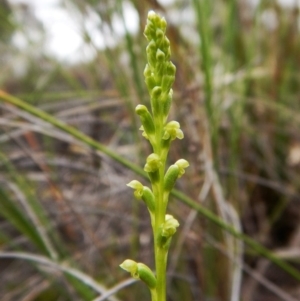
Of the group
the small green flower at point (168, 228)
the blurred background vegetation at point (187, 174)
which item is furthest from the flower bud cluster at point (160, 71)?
the blurred background vegetation at point (187, 174)

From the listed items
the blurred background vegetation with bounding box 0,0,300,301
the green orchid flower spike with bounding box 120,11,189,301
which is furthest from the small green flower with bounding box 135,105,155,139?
the blurred background vegetation with bounding box 0,0,300,301

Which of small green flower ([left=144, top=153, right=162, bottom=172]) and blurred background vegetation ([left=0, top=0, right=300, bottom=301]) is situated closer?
small green flower ([left=144, top=153, right=162, bottom=172])

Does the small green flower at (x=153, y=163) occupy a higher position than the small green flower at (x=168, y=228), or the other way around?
the small green flower at (x=153, y=163)

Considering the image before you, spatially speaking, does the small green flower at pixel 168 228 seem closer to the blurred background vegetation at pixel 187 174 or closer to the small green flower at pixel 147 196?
the small green flower at pixel 147 196

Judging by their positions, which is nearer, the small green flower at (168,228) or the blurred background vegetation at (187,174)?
the small green flower at (168,228)

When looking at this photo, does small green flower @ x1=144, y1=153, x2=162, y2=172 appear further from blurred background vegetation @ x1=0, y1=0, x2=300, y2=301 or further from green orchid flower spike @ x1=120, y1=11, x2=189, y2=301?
blurred background vegetation @ x1=0, y1=0, x2=300, y2=301

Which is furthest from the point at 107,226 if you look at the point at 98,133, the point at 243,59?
the point at 243,59

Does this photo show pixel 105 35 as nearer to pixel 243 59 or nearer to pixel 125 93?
pixel 125 93
